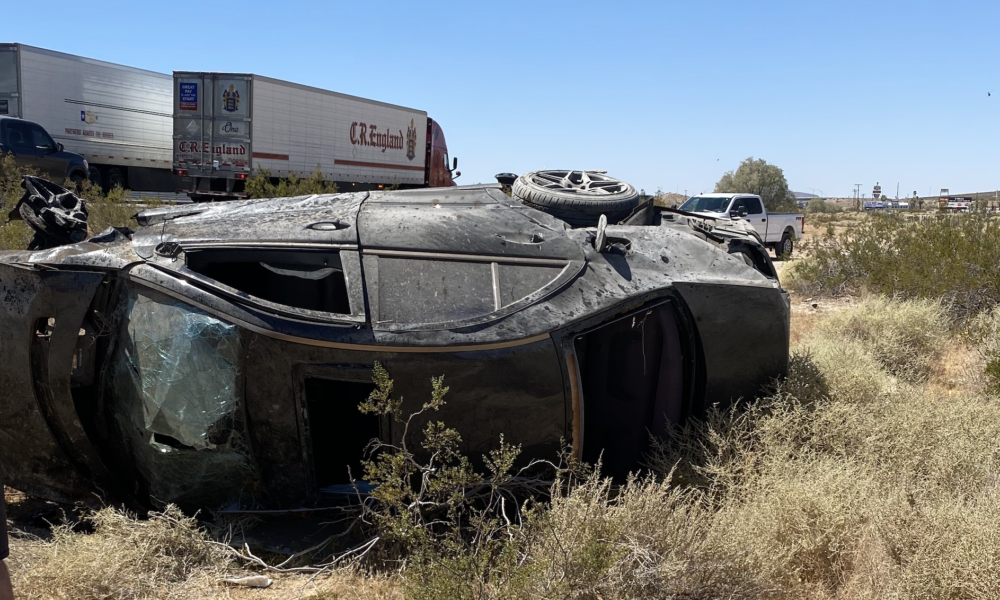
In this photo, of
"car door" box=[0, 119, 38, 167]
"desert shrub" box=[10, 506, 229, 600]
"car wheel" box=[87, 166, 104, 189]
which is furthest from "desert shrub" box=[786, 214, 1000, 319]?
"car wheel" box=[87, 166, 104, 189]

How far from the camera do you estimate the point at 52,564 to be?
3.30 meters

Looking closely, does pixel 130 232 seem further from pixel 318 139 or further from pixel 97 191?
pixel 318 139

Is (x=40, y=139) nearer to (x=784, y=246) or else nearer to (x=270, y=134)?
(x=270, y=134)

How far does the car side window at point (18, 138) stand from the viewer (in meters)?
17.2

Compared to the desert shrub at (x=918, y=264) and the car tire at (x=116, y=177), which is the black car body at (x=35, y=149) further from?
the desert shrub at (x=918, y=264)

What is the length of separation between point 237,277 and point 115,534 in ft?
5.17

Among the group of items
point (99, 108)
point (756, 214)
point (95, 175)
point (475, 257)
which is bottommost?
point (475, 257)

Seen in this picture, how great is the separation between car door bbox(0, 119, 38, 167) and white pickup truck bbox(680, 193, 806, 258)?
47.7ft

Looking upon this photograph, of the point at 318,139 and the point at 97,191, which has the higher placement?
the point at 318,139

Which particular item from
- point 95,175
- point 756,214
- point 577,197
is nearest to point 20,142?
point 95,175

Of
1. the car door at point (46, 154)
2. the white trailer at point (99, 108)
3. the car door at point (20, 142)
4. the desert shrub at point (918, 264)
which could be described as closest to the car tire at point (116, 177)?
the white trailer at point (99, 108)

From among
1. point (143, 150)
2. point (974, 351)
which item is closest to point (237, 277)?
point (974, 351)

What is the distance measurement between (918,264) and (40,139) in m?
17.9

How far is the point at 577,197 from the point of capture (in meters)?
5.30
